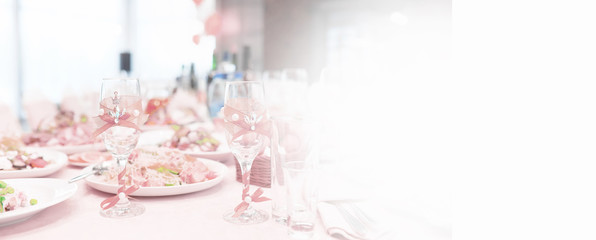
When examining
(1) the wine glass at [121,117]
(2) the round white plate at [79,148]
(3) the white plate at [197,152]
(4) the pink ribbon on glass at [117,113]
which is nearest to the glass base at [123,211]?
(1) the wine glass at [121,117]

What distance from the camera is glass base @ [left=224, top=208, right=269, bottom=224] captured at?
0.83 metres

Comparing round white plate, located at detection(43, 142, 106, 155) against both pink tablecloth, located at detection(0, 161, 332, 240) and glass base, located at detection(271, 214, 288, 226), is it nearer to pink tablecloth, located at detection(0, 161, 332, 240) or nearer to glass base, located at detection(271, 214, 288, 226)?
pink tablecloth, located at detection(0, 161, 332, 240)

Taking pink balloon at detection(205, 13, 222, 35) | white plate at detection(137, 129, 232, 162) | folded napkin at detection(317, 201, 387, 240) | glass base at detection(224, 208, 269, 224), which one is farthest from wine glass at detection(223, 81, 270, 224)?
pink balloon at detection(205, 13, 222, 35)

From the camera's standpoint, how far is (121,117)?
897 millimetres

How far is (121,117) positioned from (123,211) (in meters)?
0.19

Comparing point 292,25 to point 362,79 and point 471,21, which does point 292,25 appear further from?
point 471,21

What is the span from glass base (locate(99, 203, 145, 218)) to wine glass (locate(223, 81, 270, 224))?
0.18 meters

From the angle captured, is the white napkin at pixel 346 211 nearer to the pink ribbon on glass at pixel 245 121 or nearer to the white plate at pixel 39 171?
the pink ribbon on glass at pixel 245 121

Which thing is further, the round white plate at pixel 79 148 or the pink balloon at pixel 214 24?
the pink balloon at pixel 214 24

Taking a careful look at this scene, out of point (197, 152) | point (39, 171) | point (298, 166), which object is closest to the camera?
point (298, 166)

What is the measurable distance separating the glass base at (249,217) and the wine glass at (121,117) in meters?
0.18

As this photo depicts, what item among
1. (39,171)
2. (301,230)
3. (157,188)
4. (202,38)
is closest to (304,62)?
(202,38)

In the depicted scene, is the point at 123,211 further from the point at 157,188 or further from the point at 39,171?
the point at 39,171

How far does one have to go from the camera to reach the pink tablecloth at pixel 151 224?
0.75 meters
